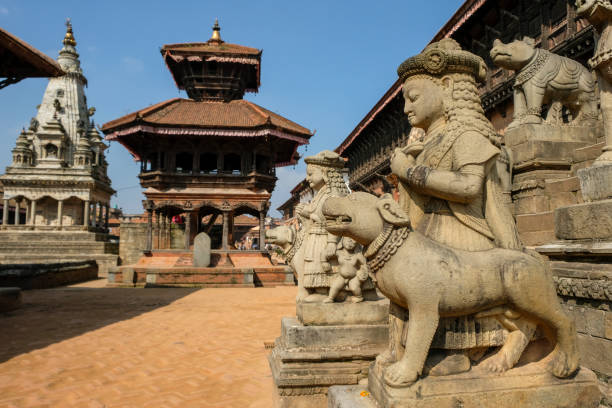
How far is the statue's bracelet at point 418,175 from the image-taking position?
195cm

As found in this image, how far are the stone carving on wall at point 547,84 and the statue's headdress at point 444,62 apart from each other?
3.46 metres

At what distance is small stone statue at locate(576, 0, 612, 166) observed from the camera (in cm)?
348

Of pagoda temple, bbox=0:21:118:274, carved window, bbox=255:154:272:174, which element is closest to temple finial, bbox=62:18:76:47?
pagoda temple, bbox=0:21:118:274

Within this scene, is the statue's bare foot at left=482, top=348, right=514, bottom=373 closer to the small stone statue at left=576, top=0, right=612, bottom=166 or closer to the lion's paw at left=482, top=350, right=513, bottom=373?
the lion's paw at left=482, top=350, right=513, bottom=373

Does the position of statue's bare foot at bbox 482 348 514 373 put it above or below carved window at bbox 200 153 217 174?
below

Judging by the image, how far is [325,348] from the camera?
3168 millimetres

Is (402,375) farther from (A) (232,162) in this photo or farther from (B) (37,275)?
(A) (232,162)

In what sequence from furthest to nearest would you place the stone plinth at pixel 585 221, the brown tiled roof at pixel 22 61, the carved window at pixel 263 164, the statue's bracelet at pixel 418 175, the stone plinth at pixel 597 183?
the carved window at pixel 263 164
the brown tiled roof at pixel 22 61
the stone plinth at pixel 597 183
the stone plinth at pixel 585 221
the statue's bracelet at pixel 418 175

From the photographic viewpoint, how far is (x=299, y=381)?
3.04m

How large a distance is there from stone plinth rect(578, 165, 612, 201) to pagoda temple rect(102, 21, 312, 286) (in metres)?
14.1

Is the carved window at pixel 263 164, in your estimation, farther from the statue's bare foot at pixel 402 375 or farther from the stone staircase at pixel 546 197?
the statue's bare foot at pixel 402 375

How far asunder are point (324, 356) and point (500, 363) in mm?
1550

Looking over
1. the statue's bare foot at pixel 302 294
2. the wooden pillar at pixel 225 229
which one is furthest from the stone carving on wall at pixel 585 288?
the wooden pillar at pixel 225 229

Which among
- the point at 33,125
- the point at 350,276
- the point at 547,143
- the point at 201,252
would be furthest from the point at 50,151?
the point at 547,143
